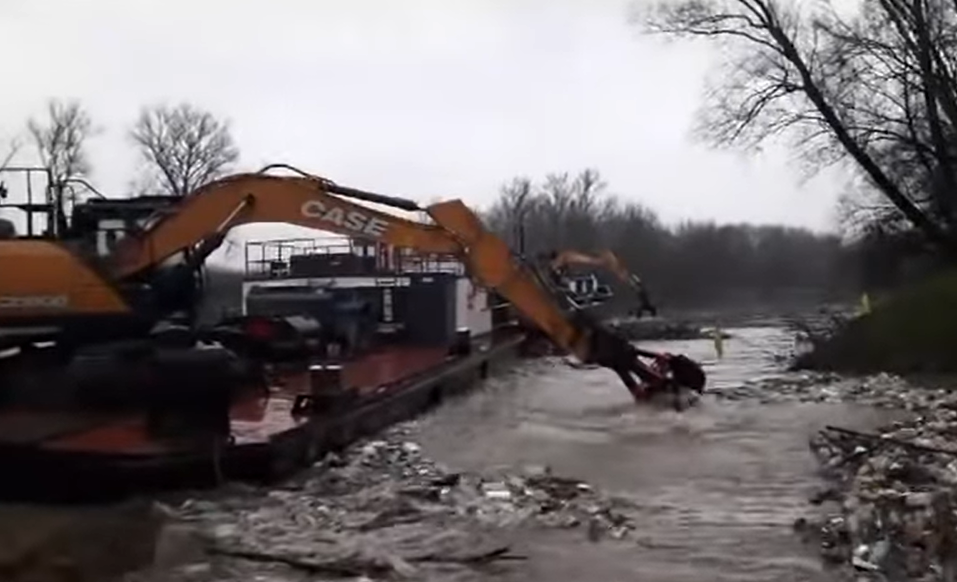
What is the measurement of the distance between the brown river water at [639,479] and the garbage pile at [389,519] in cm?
37

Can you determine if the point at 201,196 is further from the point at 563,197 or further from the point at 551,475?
the point at 563,197

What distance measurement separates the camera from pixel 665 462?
622 inches

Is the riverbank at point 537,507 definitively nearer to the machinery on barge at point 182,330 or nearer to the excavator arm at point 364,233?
the machinery on barge at point 182,330

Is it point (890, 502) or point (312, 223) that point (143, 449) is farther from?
point (890, 502)

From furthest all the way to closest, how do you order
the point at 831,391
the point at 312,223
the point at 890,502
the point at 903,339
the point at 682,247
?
1. the point at 682,247
2. the point at 903,339
3. the point at 831,391
4. the point at 312,223
5. the point at 890,502

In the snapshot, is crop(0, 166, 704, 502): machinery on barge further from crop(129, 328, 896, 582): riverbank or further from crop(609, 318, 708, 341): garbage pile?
crop(609, 318, 708, 341): garbage pile

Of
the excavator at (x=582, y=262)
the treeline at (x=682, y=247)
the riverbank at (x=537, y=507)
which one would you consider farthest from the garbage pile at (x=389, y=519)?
the treeline at (x=682, y=247)

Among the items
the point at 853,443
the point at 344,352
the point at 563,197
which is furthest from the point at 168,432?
the point at 563,197

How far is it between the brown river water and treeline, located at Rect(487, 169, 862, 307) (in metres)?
56.3

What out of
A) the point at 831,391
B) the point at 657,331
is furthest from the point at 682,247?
the point at 831,391

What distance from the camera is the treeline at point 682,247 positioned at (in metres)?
91.1

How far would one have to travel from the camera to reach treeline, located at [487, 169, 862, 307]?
299 feet

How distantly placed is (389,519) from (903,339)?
21301 millimetres

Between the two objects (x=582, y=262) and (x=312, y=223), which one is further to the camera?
(x=582, y=262)
